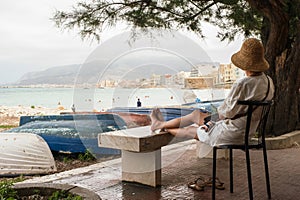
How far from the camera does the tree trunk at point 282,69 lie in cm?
513

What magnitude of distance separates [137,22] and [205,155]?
1.97m

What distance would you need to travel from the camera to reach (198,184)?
10.3ft

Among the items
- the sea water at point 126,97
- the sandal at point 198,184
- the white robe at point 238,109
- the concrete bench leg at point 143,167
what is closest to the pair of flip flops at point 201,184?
the sandal at point 198,184

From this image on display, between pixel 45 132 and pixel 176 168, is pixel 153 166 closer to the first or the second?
pixel 176 168

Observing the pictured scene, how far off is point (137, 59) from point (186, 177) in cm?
127

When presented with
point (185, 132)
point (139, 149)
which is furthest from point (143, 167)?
point (185, 132)

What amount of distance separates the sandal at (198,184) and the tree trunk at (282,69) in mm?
2474

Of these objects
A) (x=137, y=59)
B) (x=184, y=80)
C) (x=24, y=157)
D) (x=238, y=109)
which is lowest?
(x=24, y=157)

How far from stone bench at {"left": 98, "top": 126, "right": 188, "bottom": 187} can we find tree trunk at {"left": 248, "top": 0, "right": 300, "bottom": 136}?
8.75 ft

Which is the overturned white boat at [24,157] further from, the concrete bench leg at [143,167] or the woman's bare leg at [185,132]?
the woman's bare leg at [185,132]

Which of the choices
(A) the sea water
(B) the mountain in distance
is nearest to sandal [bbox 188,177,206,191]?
(A) the sea water

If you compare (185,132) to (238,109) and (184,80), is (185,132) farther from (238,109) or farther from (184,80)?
(238,109)

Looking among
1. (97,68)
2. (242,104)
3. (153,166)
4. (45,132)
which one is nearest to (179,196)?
(153,166)

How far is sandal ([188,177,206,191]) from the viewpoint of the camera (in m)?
3.06
